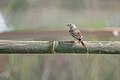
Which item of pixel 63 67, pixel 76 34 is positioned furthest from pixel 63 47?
pixel 63 67

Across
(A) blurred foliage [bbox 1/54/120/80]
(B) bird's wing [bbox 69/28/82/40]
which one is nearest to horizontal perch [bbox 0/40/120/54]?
(B) bird's wing [bbox 69/28/82/40]

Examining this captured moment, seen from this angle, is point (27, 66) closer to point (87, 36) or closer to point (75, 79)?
point (75, 79)

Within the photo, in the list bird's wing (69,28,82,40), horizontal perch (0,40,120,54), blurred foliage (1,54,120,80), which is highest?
bird's wing (69,28,82,40)

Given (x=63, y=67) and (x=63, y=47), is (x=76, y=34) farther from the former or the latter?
(x=63, y=67)

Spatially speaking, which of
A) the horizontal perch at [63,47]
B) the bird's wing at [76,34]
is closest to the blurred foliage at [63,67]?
the bird's wing at [76,34]

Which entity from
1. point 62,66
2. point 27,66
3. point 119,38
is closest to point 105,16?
point 119,38

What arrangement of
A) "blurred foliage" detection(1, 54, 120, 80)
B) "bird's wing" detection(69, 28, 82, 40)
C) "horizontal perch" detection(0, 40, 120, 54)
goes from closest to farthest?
"horizontal perch" detection(0, 40, 120, 54)
"bird's wing" detection(69, 28, 82, 40)
"blurred foliage" detection(1, 54, 120, 80)

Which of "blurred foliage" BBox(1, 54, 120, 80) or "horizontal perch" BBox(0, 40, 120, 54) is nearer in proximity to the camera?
"horizontal perch" BBox(0, 40, 120, 54)

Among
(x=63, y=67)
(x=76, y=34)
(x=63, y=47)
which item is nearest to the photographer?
(x=63, y=47)

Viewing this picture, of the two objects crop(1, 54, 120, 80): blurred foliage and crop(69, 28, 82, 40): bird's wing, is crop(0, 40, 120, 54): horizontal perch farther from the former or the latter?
crop(1, 54, 120, 80): blurred foliage

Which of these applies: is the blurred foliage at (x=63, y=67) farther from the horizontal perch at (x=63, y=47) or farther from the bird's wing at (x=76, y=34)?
the horizontal perch at (x=63, y=47)

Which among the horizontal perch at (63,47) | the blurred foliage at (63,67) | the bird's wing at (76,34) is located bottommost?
the blurred foliage at (63,67)
